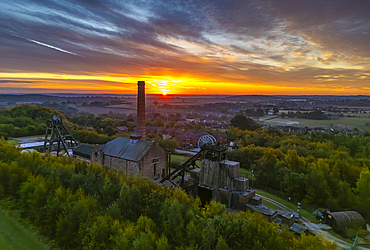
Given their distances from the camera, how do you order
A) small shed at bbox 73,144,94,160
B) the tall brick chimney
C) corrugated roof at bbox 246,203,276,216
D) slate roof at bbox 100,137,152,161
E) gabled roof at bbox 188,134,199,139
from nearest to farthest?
corrugated roof at bbox 246,203,276,216 → slate roof at bbox 100,137,152,161 → the tall brick chimney → small shed at bbox 73,144,94,160 → gabled roof at bbox 188,134,199,139

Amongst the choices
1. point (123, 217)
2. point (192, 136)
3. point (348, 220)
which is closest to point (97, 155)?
point (123, 217)

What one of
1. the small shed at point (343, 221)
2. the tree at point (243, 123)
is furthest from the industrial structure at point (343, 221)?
the tree at point (243, 123)

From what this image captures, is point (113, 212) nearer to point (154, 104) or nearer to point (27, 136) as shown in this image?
point (27, 136)

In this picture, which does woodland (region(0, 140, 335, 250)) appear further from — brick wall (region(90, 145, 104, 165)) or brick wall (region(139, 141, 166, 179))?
brick wall (region(90, 145, 104, 165))

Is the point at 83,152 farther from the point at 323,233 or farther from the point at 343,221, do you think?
the point at 343,221

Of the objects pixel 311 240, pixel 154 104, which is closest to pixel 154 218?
pixel 311 240

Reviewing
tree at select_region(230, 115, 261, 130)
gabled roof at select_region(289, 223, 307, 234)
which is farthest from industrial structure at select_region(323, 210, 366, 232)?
tree at select_region(230, 115, 261, 130)

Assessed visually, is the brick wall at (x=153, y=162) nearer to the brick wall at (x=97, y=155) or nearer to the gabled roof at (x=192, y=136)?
the brick wall at (x=97, y=155)
